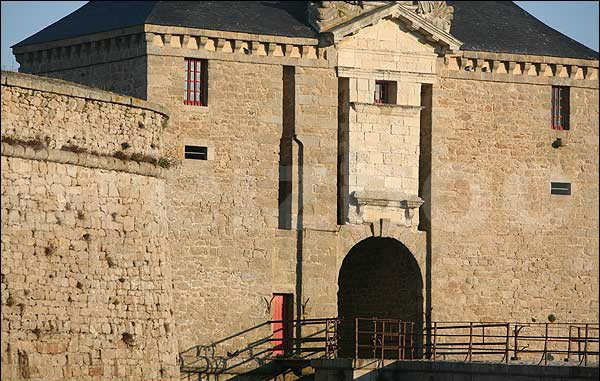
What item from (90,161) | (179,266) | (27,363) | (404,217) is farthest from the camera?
(404,217)

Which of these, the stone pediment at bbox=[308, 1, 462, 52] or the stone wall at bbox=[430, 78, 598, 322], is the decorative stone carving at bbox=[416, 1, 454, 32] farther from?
the stone wall at bbox=[430, 78, 598, 322]

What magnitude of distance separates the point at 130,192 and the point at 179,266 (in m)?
3.35

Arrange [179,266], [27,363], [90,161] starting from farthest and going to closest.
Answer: [179,266], [90,161], [27,363]

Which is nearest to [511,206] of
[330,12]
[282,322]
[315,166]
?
[315,166]

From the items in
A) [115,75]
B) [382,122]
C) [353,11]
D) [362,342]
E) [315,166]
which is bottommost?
[362,342]

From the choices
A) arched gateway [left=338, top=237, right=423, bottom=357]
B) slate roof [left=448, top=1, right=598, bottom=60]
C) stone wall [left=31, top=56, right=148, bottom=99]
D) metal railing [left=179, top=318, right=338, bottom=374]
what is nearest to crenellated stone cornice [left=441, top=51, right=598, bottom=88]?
slate roof [left=448, top=1, right=598, bottom=60]

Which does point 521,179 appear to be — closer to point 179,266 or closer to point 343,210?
point 343,210

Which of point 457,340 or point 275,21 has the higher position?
point 275,21

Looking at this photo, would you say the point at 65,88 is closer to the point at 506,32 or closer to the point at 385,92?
the point at 385,92

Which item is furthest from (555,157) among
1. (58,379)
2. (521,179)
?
(58,379)

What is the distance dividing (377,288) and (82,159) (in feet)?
35.9

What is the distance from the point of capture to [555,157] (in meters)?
42.3

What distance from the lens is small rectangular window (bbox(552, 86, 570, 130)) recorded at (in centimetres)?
4259

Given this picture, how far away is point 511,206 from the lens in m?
41.8
